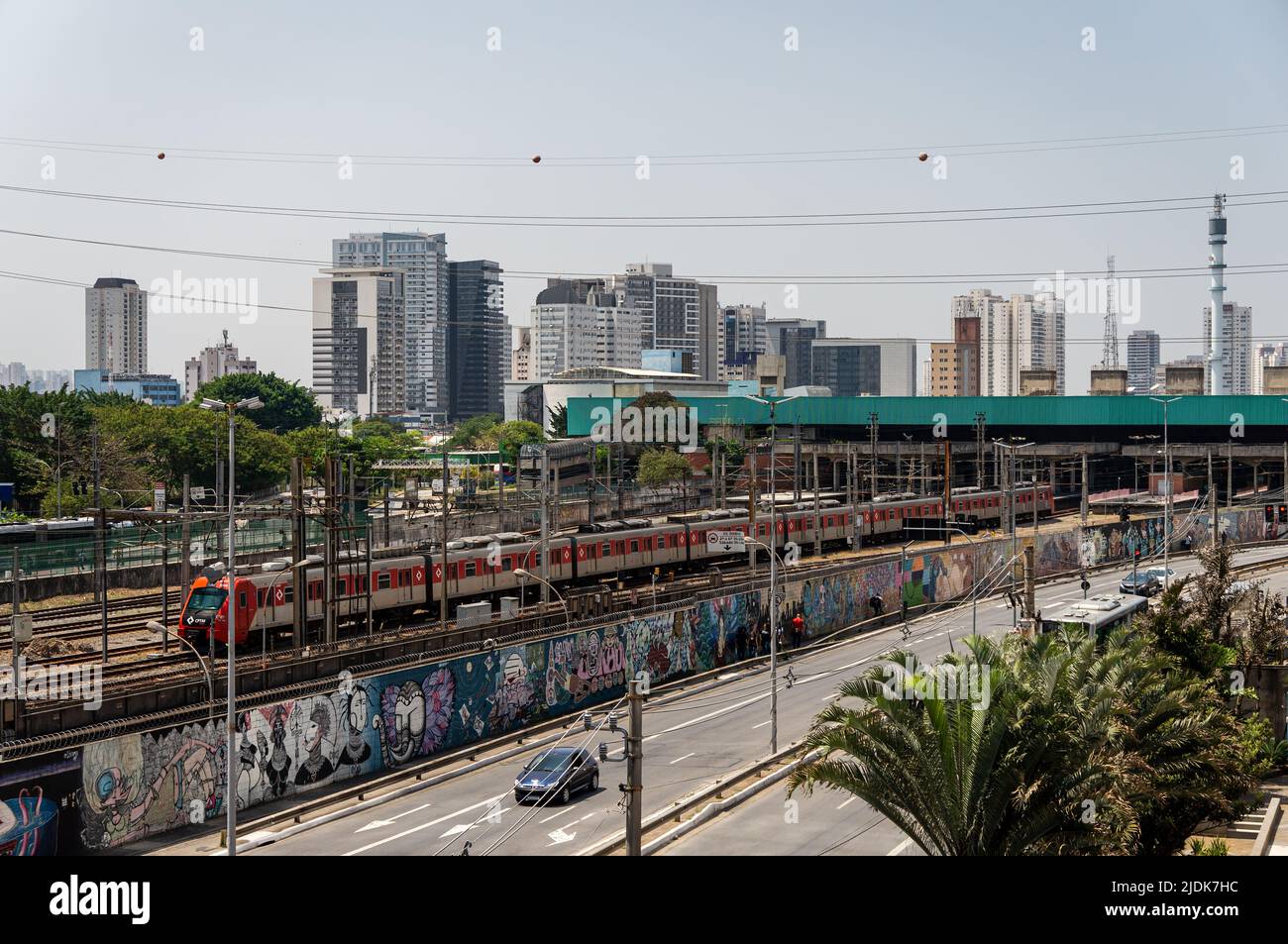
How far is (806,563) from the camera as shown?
57625mm

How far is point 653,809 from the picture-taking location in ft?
85.6

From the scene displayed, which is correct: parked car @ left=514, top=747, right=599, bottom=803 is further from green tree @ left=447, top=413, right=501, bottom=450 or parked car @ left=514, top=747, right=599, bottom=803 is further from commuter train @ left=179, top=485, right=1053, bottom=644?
green tree @ left=447, top=413, right=501, bottom=450

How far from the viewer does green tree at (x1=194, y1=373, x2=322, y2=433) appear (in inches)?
4894

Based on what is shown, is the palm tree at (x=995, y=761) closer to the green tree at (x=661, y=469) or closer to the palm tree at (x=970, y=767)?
the palm tree at (x=970, y=767)

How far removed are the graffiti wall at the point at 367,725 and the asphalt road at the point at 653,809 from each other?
1944 millimetres

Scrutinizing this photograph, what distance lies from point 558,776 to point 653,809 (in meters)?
2.20

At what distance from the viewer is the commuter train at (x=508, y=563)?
1405 inches

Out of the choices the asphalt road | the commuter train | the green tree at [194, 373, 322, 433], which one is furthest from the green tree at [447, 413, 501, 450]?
the asphalt road

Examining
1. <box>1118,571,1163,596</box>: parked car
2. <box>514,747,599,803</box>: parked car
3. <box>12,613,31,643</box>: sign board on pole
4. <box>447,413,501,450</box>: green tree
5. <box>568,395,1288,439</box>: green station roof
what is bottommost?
<box>514,747,599,803</box>: parked car

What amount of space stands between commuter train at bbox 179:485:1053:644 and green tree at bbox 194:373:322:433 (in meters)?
74.5

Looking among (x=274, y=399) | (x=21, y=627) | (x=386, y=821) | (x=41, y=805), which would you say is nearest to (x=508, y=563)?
(x=386, y=821)

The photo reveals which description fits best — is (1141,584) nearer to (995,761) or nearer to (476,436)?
(995,761)
